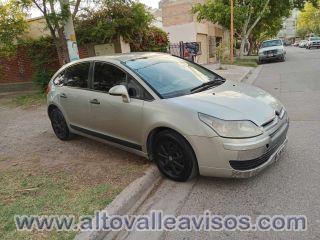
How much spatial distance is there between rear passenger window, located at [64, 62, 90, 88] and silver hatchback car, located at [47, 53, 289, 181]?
0.02 meters

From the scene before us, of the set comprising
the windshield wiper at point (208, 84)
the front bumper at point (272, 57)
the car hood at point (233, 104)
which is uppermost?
the windshield wiper at point (208, 84)

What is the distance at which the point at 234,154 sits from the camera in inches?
156

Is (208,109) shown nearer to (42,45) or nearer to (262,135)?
(262,135)

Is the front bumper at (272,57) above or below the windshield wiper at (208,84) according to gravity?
below

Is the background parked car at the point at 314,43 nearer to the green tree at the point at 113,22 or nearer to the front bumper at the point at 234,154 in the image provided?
the green tree at the point at 113,22

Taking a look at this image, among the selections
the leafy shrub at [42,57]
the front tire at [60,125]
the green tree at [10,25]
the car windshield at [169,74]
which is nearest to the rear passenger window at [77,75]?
the front tire at [60,125]

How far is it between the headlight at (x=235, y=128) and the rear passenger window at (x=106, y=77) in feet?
5.45

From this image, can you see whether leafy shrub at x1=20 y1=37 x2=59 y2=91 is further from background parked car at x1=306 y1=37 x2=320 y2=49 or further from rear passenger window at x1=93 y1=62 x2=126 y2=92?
background parked car at x1=306 y1=37 x2=320 y2=49

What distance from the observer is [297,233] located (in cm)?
329

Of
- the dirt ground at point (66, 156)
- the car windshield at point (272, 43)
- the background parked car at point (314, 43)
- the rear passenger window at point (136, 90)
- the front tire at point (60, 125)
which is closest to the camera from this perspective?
the rear passenger window at point (136, 90)

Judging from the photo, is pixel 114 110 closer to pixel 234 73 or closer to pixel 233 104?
pixel 233 104

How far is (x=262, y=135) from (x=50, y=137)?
4611mm

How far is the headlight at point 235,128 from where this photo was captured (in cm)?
399

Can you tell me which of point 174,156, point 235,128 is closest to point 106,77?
point 174,156
